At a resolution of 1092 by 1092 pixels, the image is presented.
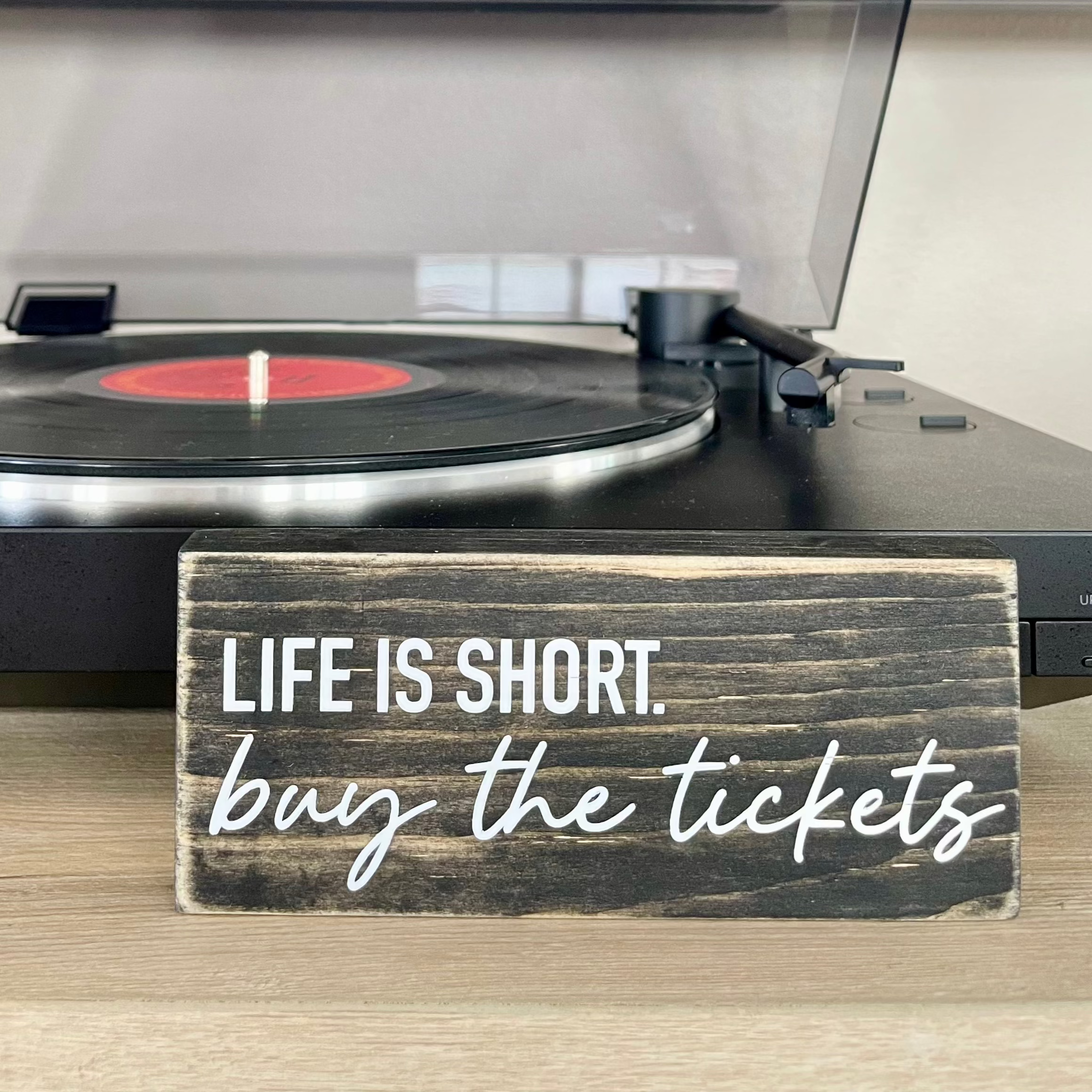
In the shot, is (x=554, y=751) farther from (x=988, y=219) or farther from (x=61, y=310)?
(x=988, y=219)

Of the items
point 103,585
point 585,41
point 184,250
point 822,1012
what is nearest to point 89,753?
point 103,585

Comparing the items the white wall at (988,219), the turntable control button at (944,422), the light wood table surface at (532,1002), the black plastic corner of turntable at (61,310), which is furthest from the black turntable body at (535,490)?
the white wall at (988,219)

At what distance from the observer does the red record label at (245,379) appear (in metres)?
0.75

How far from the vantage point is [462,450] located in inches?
21.9

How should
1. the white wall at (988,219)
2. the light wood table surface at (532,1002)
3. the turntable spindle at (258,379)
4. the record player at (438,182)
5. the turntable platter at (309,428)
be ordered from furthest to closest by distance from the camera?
the white wall at (988,219) < the record player at (438,182) < the turntable spindle at (258,379) < the turntable platter at (309,428) < the light wood table surface at (532,1002)

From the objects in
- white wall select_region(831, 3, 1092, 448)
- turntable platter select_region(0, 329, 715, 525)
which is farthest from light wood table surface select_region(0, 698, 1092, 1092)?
white wall select_region(831, 3, 1092, 448)

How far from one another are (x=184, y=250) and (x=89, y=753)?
64 centimetres

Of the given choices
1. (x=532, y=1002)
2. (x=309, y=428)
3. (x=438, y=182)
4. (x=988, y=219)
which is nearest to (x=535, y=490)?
(x=309, y=428)

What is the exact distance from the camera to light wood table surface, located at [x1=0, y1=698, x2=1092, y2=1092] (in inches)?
15.8

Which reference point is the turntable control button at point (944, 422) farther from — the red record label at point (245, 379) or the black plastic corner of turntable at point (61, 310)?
the black plastic corner of turntable at point (61, 310)

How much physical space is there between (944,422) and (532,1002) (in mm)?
463

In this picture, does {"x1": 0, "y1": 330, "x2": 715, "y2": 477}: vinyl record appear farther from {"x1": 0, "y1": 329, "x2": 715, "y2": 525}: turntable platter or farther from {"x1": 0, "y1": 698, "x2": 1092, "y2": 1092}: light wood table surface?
{"x1": 0, "y1": 698, "x2": 1092, "y2": 1092}: light wood table surface

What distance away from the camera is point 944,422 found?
0.75 m

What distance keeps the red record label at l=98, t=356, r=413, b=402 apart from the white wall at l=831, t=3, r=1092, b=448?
0.79 metres
